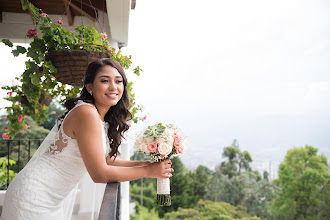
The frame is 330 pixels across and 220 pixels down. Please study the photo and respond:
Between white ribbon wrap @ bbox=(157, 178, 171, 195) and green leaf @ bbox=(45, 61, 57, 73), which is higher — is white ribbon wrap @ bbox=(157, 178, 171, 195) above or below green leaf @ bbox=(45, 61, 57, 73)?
below

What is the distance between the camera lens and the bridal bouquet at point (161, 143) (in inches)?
58.6

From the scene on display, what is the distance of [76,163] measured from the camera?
1495 millimetres

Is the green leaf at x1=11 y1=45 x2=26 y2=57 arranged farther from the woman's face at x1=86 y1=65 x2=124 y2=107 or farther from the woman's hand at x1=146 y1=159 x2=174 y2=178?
the woman's hand at x1=146 y1=159 x2=174 y2=178

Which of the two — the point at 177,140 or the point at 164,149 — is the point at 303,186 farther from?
the point at 164,149

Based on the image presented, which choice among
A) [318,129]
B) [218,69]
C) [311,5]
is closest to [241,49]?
[218,69]

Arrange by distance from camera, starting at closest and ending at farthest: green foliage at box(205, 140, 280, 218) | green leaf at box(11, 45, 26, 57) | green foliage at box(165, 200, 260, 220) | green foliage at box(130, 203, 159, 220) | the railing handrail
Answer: the railing handrail
green leaf at box(11, 45, 26, 57)
green foliage at box(165, 200, 260, 220)
green foliage at box(130, 203, 159, 220)
green foliage at box(205, 140, 280, 218)

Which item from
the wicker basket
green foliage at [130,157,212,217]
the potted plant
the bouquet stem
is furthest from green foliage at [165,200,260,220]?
the bouquet stem

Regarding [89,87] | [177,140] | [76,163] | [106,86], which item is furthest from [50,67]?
[177,140]

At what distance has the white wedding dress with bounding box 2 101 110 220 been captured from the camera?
4.61 feet

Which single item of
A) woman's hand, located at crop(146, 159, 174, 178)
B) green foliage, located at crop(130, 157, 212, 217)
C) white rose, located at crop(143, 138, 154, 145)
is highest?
white rose, located at crop(143, 138, 154, 145)

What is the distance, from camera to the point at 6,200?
4.72 feet

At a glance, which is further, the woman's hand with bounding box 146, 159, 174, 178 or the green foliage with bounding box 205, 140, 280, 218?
the green foliage with bounding box 205, 140, 280, 218

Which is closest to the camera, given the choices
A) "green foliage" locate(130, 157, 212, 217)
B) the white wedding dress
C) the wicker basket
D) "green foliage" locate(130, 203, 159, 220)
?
the white wedding dress

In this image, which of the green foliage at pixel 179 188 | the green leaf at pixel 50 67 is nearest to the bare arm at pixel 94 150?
the green leaf at pixel 50 67
